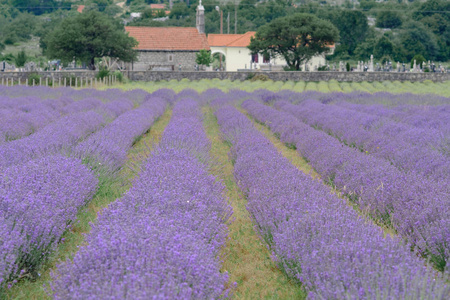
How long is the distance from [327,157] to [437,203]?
2447 millimetres

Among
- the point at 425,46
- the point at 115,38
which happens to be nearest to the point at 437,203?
the point at 115,38

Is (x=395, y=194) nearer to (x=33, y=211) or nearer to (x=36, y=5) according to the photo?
(x=33, y=211)

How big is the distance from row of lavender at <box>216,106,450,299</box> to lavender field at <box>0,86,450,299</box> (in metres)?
0.01

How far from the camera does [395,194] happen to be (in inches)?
170

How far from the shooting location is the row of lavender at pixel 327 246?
2.31 m

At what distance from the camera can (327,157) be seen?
6.16 m

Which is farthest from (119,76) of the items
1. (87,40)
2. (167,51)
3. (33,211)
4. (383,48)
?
(383,48)

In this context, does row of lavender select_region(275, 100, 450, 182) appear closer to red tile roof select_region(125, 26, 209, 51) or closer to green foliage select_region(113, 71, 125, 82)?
green foliage select_region(113, 71, 125, 82)

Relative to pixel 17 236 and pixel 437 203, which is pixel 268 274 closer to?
pixel 437 203

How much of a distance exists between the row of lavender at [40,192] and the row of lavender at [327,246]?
1.39 m

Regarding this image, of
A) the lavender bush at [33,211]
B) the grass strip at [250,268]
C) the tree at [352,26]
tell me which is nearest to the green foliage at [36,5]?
the tree at [352,26]

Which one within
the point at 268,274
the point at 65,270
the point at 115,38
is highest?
the point at 115,38

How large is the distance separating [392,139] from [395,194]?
3.38 metres

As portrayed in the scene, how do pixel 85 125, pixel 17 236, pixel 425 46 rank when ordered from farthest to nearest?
pixel 425 46
pixel 85 125
pixel 17 236
